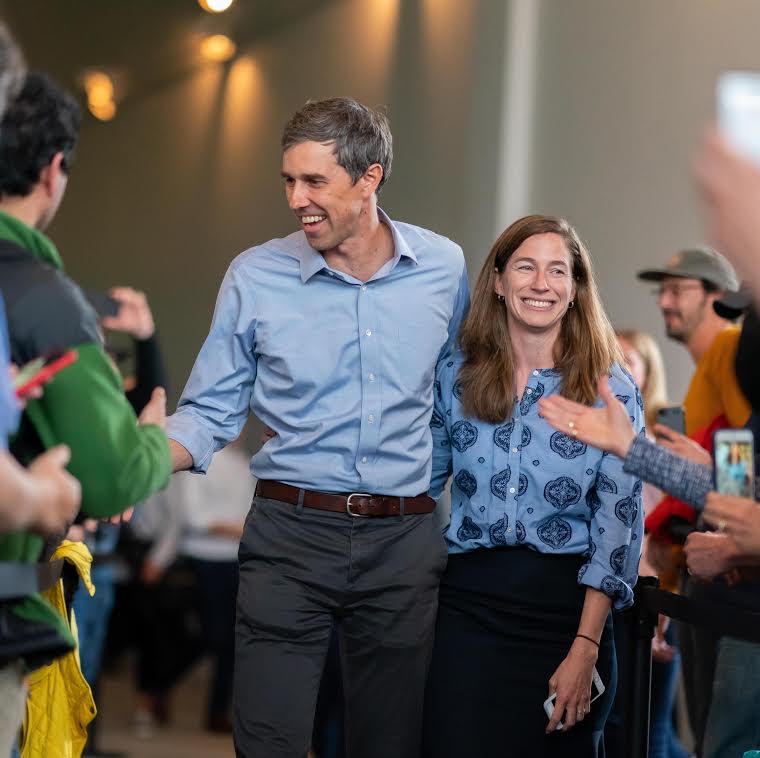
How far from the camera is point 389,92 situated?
7258 mm

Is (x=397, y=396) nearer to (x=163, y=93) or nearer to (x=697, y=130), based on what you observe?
(x=697, y=130)

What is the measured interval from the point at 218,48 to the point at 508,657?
6.82m

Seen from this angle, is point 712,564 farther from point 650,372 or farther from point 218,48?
point 218,48

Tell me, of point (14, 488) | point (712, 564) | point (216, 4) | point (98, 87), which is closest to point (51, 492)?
point (14, 488)

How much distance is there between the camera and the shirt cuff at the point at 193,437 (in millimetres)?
2713

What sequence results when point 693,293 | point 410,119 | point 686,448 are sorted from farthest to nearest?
point 410,119 < point 693,293 < point 686,448

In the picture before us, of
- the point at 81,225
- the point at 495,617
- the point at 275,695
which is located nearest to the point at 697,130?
the point at 495,617

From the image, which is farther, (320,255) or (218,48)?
(218,48)

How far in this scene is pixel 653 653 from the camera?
10.0ft

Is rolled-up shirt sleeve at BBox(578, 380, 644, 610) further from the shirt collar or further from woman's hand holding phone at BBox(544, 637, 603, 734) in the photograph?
the shirt collar

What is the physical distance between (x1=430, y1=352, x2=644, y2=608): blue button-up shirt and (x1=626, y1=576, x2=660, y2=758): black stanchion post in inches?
2.0

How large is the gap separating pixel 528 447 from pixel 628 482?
222 mm

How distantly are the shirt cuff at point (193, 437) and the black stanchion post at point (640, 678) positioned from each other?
967 mm

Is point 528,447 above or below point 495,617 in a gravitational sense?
above
